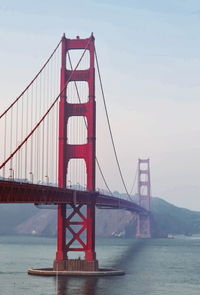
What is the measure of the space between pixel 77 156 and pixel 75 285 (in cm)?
1262

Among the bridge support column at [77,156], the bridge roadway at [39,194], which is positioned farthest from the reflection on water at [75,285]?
the bridge roadway at [39,194]

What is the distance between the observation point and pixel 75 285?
53.8 m

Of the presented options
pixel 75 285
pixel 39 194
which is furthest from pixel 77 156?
pixel 39 194

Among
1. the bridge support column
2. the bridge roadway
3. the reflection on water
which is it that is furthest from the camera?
the bridge support column

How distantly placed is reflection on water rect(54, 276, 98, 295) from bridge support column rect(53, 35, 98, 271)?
2.58m

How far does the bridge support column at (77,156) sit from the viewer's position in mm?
60219

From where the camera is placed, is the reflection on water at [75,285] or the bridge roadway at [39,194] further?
the reflection on water at [75,285]

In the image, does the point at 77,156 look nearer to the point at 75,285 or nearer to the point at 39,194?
the point at 75,285

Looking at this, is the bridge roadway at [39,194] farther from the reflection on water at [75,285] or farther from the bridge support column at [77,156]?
the reflection on water at [75,285]

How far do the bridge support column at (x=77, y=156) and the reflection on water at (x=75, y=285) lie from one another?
8.45 feet

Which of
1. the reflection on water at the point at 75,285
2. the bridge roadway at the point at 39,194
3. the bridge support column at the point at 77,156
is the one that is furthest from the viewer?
the bridge support column at the point at 77,156

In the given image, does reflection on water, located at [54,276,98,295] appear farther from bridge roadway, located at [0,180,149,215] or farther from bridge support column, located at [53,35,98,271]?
bridge roadway, located at [0,180,149,215]

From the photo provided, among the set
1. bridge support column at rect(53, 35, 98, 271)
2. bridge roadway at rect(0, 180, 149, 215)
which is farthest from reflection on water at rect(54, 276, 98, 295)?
bridge roadway at rect(0, 180, 149, 215)

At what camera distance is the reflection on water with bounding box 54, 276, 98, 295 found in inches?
1986
